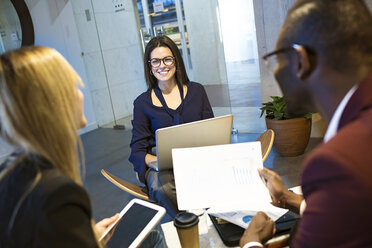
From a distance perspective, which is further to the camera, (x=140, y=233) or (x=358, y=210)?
(x=140, y=233)

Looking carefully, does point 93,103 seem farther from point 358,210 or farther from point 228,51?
point 358,210

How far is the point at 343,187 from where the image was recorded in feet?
2.24

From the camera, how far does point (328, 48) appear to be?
0.85 m

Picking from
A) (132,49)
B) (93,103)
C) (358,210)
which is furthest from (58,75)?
(93,103)

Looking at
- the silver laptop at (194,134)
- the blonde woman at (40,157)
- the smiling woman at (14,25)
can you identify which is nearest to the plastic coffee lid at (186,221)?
the blonde woman at (40,157)

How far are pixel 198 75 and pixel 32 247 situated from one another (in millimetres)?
4159

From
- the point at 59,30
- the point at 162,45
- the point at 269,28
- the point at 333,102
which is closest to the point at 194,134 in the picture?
the point at 162,45

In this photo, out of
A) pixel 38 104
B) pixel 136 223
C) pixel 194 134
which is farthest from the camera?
pixel 194 134

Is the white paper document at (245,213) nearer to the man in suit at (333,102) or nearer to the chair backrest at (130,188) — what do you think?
the man in suit at (333,102)

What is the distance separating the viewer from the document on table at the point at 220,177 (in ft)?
4.89

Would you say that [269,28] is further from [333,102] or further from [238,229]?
[333,102]

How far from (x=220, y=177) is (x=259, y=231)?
362 millimetres

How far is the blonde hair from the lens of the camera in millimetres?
899

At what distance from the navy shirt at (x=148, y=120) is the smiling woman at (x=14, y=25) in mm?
3341
